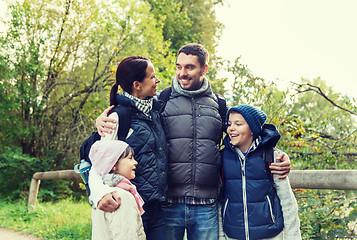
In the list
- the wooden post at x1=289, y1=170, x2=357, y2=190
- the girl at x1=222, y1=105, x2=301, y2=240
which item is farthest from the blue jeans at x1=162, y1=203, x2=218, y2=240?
the wooden post at x1=289, y1=170, x2=357, y2=190

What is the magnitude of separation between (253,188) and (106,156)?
106cm

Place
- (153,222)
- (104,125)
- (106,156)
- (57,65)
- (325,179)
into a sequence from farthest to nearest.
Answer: (57,65) → (325,179) → (153,222) → (104,125) → (106,156)

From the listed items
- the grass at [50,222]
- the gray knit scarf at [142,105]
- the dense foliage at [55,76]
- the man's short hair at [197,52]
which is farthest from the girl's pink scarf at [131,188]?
the dense foliage at [55,76]

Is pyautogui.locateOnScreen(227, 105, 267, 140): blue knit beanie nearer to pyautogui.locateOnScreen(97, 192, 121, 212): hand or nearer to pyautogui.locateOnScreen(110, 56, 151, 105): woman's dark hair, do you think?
pyautogui.locateOnScreen(110, 56, 151, 105): woman's dark hair

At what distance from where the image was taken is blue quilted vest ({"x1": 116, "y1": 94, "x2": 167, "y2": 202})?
103 inches

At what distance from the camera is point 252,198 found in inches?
109

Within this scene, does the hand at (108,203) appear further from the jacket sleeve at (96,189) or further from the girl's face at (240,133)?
the girl's face at (240,133)

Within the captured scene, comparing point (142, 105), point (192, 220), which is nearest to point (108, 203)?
point (142, 105)

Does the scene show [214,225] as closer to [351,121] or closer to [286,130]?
[286,130]

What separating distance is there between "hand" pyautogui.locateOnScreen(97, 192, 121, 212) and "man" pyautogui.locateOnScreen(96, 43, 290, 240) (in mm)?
748

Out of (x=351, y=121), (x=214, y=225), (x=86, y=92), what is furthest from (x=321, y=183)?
(x=86, y=92)

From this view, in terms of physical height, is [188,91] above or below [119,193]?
above

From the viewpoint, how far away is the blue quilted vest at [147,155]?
2.62m

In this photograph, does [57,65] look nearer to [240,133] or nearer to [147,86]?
[147,86]
